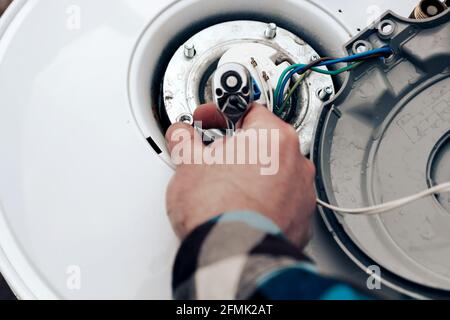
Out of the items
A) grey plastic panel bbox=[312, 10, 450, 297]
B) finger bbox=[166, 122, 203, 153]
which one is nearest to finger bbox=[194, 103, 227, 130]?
finger bbox=[166, 122, 203, 153]

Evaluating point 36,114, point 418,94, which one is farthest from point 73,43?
point 418,94

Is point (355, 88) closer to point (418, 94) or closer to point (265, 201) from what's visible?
point (418, 94)

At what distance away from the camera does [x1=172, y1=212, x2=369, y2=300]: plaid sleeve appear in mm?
379

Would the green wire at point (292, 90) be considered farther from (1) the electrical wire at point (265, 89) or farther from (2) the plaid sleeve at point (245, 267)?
(2) the plaid sleeve at point (245, 267)

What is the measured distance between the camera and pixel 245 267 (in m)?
0.40

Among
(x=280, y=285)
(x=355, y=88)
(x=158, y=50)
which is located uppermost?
(x=158, y=50)

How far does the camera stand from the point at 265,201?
0.49 meters

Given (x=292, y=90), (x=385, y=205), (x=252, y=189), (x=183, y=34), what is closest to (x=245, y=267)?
(x=252, y=189)

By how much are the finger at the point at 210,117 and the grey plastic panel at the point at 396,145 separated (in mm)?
129

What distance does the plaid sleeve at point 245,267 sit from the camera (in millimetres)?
379

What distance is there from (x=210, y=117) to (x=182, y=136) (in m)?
0.05

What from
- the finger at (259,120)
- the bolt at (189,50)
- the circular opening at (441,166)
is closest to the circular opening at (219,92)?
the finger at (259,120)

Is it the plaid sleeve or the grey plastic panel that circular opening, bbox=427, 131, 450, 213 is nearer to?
the grey plastic panel

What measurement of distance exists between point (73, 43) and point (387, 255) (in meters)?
0.51
